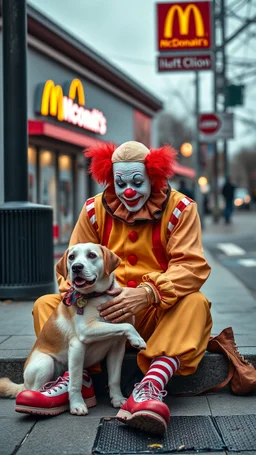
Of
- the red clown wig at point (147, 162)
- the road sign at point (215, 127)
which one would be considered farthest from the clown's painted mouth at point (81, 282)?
the road sign at point (215, 127)

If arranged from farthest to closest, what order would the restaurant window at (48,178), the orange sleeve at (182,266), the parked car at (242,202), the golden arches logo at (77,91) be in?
1. the parked car at (242,202)
2. the golden arches logo at (77,91)
3. the restaurant window at (48,178)
4. the orange sleeve at (182,266)

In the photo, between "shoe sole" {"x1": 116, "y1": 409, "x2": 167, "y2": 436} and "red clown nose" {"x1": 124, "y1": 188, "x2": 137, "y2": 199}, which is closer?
"shoe sole" {"x1": 116, "y1": 409, "x2": 167, "y2": 436}

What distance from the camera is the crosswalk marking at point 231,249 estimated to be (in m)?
15.0

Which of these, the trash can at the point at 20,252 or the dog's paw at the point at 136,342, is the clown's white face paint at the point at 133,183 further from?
the trash can at the point at 20,252

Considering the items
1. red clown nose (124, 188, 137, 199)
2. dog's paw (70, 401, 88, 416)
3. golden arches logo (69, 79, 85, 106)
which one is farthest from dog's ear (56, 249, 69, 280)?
golden arches logo (69, 79, 85, 106)

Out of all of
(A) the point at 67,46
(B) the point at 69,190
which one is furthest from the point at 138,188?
(B) the point at 69,190

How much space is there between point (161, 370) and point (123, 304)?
0.41m

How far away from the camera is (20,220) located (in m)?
7.54

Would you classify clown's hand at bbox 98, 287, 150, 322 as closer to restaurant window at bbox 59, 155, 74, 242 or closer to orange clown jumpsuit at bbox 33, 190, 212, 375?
orange clown jumpsuit at bbox 33, 190, 212, 375

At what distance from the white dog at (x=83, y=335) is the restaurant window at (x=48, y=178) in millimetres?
12183

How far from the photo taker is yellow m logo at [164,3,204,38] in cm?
1406

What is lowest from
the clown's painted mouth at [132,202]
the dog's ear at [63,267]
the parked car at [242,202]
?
the parked car at [242,202]

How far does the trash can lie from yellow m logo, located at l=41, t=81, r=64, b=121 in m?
7.89

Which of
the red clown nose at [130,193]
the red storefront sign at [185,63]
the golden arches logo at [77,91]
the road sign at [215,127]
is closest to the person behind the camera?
the red clown nose at [130,193]
